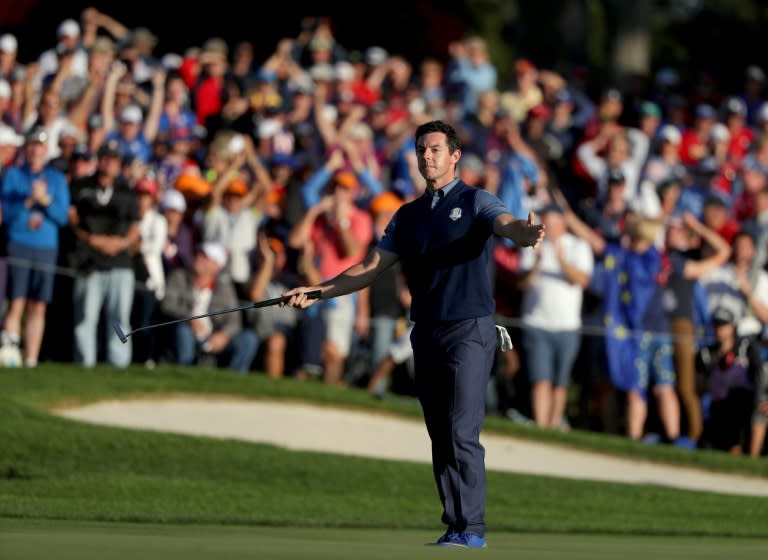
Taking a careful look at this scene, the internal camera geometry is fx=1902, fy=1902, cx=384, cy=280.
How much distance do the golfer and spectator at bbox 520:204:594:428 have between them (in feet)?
27.1

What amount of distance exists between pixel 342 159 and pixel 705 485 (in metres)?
5.33

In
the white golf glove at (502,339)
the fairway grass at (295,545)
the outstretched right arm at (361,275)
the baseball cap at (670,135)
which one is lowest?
the fairway grass at (295,545)

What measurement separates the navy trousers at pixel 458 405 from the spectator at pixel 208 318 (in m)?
7.69

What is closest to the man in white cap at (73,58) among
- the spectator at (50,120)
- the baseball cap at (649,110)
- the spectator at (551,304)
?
the spectator at (50,120)

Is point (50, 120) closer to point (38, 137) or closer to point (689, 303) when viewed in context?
point (38, 137)

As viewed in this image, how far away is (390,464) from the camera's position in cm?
1564

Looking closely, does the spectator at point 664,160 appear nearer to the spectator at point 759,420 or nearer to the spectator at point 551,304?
the spectator at point 551,304

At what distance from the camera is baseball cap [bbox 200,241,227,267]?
17.6 m

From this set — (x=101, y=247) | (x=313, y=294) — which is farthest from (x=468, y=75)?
(x=313, y=294)

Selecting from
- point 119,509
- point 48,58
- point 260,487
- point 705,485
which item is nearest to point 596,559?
point 119,509

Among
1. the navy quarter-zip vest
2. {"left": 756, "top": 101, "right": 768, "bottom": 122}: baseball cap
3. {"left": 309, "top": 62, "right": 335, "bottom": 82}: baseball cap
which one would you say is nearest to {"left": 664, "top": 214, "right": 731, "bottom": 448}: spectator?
{"left": 756, "top": 101, "right": 768, "bottom": 122}: baseball cap

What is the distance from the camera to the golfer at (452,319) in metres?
9.52

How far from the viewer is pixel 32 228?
16812 millimetres

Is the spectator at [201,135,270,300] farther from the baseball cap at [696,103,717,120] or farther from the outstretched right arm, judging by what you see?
the outstretched right arm
